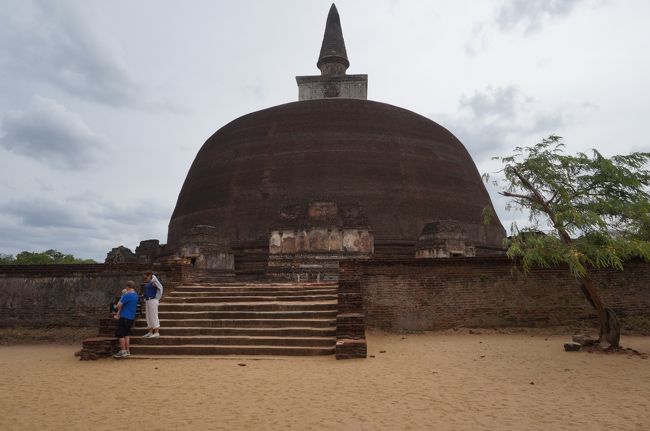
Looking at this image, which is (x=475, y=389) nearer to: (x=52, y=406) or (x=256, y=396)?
(x=256, y=396)

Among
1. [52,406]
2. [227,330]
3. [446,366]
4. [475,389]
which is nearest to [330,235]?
[227,330]

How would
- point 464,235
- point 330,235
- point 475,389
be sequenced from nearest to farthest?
point 475,389
point 330,235
point 464,235

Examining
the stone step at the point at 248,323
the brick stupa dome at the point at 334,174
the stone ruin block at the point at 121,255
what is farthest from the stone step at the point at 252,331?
the stone ruin block at the point at 121,255

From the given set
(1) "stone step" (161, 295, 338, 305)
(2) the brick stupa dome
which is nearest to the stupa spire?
(2) the brick stupa dome

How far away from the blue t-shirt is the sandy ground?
735 millimetres

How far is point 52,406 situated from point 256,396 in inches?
75.2

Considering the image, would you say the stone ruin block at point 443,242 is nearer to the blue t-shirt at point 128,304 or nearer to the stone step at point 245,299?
the stone step at point 245,299

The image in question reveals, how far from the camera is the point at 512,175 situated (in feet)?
26.2

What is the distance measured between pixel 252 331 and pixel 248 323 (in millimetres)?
302

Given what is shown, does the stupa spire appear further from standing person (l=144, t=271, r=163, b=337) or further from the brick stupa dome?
standing person (l=144, t=271, r=163, b=337)

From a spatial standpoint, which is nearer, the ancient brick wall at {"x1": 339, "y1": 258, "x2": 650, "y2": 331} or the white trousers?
the white trousers

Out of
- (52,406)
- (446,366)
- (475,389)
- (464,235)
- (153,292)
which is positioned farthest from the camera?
(464,235)

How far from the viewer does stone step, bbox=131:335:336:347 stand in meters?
7.45

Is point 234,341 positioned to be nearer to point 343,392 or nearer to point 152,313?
point 152,313
